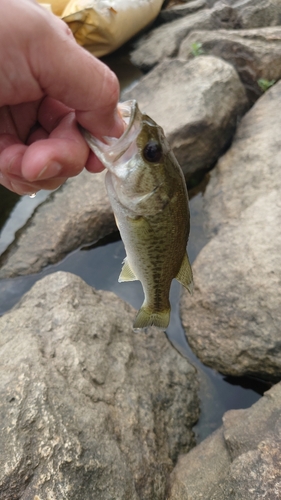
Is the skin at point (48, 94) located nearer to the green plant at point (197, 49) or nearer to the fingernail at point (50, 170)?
the fingernail at point (50, 170)

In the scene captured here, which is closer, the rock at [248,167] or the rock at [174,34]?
the rock at [248,167]

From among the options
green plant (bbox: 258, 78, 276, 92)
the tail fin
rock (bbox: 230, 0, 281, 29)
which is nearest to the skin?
the tail fin

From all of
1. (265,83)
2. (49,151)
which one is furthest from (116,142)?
(265,83)

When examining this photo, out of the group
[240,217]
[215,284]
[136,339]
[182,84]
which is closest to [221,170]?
[240,217]

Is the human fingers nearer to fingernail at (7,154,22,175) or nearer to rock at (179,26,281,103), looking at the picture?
fingernail at (7,154,22,175)

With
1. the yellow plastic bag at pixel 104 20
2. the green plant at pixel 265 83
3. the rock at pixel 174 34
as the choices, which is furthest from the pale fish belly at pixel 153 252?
the rock at pixel 174 34

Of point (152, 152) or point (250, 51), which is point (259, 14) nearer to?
point (250, 51)
